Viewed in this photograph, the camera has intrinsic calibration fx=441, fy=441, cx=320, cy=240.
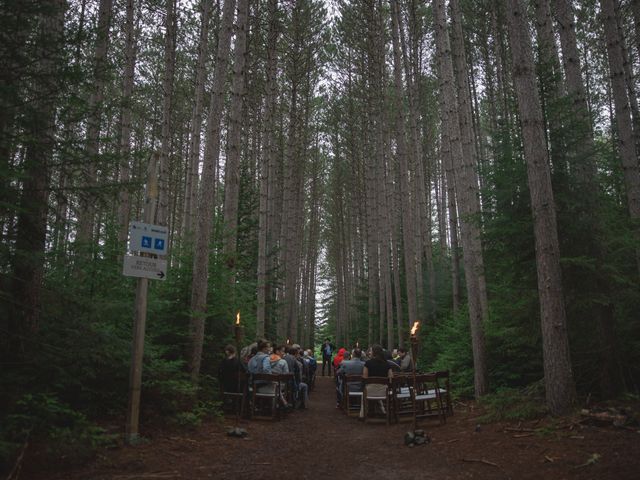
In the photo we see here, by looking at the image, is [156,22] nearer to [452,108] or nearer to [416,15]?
[416,15]

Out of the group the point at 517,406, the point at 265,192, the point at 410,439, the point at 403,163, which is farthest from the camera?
the point at 403,163

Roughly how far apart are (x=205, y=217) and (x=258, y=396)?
359 cm

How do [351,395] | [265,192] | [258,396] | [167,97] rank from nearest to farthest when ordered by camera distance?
[258,396] < [351,395] < [167,97] < [265,192]

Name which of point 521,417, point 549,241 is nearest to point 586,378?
point 521,417

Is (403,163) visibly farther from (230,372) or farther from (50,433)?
(50,433)

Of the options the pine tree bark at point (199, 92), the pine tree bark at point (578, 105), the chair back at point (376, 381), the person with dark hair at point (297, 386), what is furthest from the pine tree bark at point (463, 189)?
the pine tree bark at point (199, 92)

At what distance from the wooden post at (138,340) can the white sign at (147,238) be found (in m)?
0.17

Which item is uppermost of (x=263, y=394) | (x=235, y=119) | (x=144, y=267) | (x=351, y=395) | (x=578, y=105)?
(x=235, y=119)

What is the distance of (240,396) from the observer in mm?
8500

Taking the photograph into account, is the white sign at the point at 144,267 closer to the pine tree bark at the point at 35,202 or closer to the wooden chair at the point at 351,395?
the pine tree bark at the point at 35,202

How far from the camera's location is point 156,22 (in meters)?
15.9

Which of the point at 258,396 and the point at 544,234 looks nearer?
the point at 544,234

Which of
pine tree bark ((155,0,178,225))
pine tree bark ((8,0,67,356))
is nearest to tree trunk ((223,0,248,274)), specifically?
pine tree bark ((155,0,178,225))

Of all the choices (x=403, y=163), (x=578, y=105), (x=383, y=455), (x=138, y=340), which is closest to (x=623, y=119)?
(x=578, y=105)
